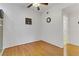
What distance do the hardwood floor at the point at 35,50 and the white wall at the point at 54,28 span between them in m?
0.07

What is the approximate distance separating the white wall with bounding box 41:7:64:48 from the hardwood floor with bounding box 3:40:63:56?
0.07 meters

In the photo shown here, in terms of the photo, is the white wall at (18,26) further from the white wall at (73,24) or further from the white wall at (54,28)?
the white wall at (73,24)

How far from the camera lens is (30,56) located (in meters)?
1.21

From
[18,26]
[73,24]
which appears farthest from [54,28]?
[18,26]

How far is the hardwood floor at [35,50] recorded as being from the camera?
123cm

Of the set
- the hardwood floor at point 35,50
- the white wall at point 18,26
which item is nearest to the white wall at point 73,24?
the hardwood floor at point 35,50

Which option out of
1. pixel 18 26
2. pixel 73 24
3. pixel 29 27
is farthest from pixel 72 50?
pixel 18 26

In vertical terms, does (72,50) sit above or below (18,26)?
below

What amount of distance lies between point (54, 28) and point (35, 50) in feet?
1.29

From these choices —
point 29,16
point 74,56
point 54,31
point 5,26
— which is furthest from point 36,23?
point 74,56

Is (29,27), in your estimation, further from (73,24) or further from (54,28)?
(73,24)

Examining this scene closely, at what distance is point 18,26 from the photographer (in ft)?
4.18

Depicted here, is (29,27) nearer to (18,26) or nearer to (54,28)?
(18,26)

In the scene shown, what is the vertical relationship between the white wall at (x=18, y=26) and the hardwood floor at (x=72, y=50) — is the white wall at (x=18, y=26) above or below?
above
